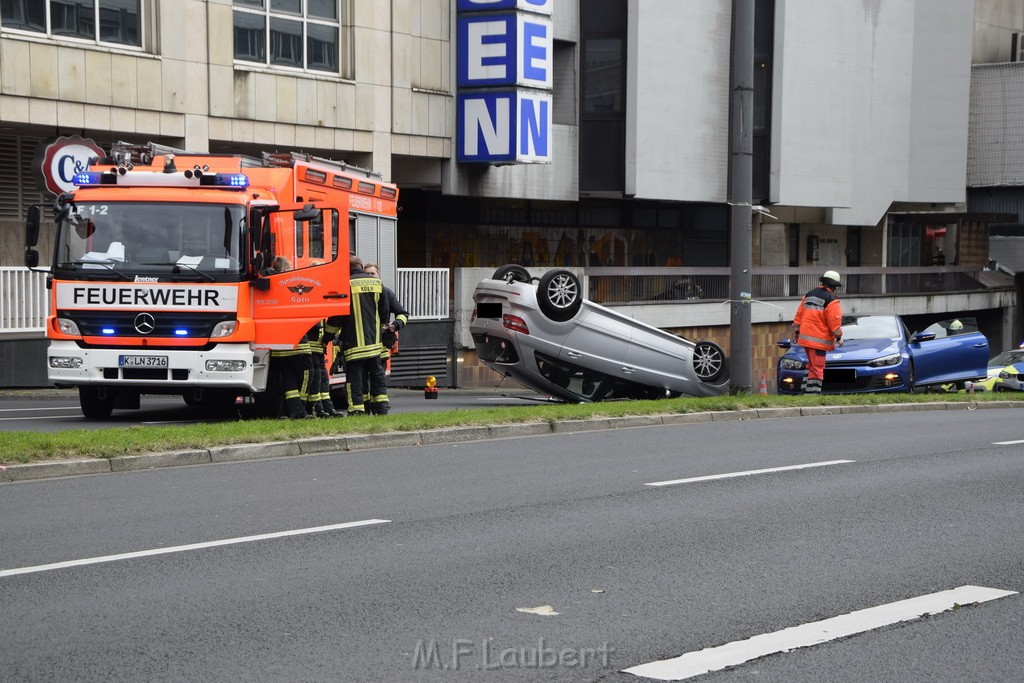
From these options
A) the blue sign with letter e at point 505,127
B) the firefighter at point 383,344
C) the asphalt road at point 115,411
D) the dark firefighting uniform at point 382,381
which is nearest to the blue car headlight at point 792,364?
the asphalt road at point 115,411

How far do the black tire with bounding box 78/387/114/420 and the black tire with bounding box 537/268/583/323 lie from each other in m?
5.45

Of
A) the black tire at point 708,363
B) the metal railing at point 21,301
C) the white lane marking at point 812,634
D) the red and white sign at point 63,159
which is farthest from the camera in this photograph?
the red and white sign at point 63,159

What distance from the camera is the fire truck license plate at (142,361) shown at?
14.1 metres

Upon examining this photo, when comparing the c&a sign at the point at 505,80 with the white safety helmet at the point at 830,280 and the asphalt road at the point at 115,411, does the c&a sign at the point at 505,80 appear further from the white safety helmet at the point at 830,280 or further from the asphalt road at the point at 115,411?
the white safety helmet at the point at 830,280

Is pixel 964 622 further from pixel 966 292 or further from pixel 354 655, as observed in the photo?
pixel 966 292

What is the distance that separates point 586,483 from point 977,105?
142 feet

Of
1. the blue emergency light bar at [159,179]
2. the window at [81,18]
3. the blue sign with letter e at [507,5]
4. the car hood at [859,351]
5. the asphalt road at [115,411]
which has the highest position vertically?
the blue sign with letter e at [507,5]

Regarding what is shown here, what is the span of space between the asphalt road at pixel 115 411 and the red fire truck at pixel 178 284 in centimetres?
69

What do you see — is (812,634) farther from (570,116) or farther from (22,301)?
(570,116)

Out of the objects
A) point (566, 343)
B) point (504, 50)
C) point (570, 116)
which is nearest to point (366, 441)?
point (566, 343)

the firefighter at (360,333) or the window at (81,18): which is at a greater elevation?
the window at (81,18)

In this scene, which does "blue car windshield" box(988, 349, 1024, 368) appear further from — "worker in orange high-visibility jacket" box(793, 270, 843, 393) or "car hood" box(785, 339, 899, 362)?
"worker in orange high-visibility jacket" box(793, 270, 843, 393)

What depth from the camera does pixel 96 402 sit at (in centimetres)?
1522

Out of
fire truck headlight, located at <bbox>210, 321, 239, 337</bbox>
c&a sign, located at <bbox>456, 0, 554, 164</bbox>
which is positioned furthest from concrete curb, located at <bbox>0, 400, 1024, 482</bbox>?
c&a sign, located at <bbox>456, 0, 554, 164</bbox>
